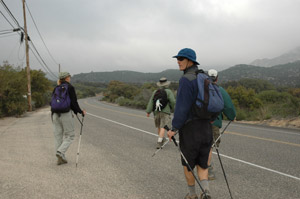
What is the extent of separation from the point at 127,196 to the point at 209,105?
1.96m

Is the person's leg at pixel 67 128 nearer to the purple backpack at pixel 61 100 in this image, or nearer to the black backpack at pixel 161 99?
the purple backpack at pixel 61 100

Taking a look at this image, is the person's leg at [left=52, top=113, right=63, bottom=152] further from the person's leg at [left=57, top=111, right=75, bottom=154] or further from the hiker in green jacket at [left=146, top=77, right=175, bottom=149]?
the hiker in green jacket at [left=146, top=77, right=175, bottom=149]

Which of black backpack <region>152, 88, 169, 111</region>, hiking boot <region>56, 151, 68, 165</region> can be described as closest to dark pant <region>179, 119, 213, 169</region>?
hiking boot <region>56, 151, 68, 165</region>

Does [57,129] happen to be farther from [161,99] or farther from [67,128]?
[161,99]

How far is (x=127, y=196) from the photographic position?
146 inches

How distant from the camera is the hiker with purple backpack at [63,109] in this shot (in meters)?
5.10

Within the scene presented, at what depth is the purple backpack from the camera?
5071mm

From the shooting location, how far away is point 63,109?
16.6ft

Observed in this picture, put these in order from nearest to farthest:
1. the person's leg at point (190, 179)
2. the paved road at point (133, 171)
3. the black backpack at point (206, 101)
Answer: the black backpack at point (206, 101)
the person's leg at point (190, 179)
the paved road at point (133, 171)

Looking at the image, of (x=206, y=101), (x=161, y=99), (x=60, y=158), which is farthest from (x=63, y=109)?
(x=206, y=101)

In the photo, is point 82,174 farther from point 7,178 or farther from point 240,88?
point 240,88

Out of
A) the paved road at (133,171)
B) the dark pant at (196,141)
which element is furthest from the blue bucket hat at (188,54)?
the paved road at (133,171)

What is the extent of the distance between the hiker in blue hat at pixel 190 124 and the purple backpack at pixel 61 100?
9.48 ft

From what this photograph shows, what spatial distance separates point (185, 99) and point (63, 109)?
3127 mm
